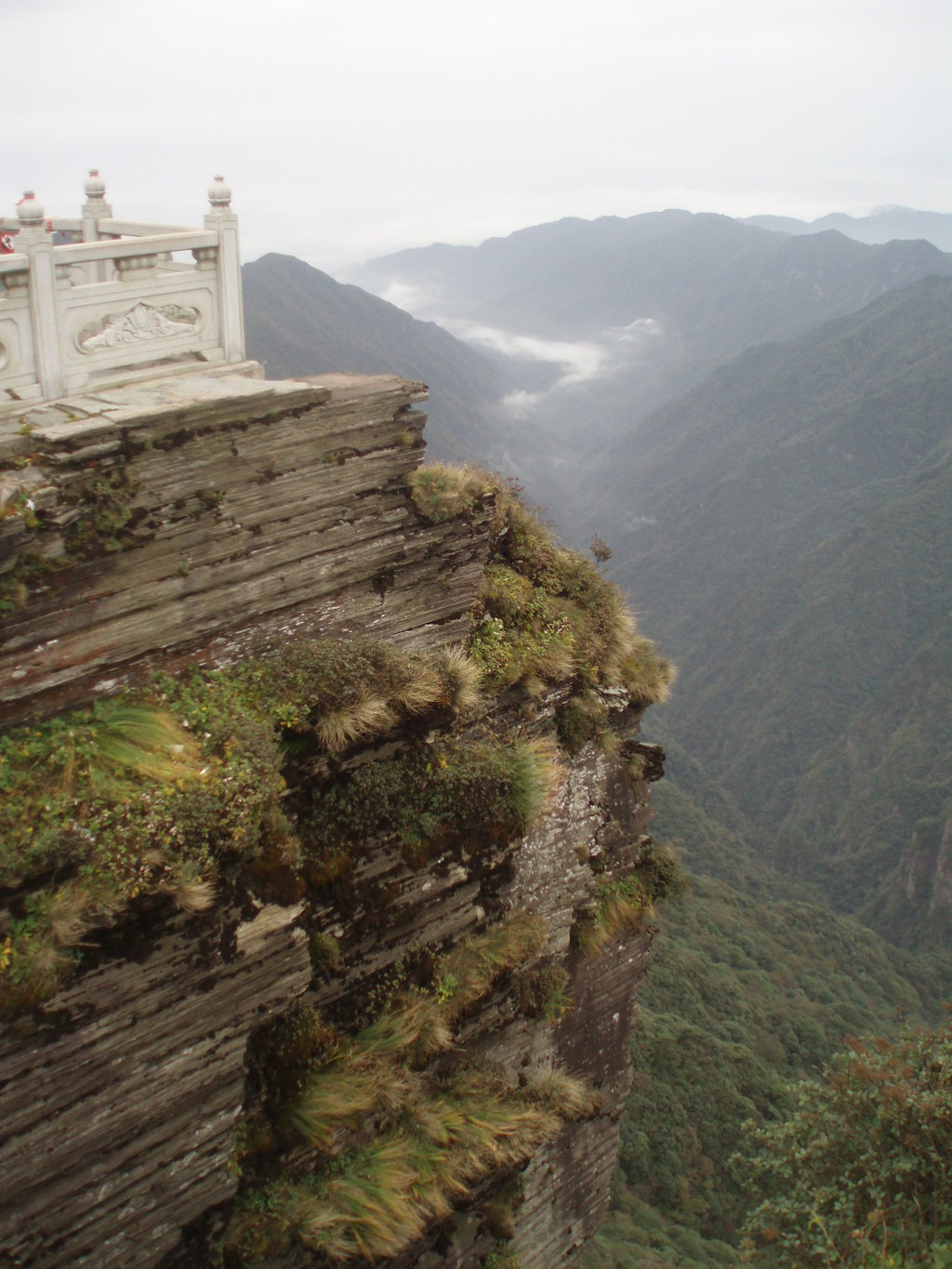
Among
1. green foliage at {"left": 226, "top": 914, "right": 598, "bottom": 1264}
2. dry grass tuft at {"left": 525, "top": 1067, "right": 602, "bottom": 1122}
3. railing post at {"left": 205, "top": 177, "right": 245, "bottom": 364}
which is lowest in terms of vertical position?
dry grass tuft at {"left": 525, "top": 1067, "right": 602, "bottom": 1122}

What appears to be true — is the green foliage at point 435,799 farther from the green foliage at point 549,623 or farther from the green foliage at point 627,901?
the green foliage at point 627,901

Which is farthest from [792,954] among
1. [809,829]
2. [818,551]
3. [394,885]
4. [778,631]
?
[818,551]

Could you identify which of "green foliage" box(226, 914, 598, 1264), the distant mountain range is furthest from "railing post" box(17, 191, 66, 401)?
the distant mountain range

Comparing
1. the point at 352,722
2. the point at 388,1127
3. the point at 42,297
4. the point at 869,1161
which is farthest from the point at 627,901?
the point at 42,297

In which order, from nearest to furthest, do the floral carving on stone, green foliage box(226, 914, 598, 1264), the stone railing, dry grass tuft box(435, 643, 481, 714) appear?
the stone railing
the floral carving on stone
green foliage box(226, 914, 598, 1264)
dry grass tuft box(435, 643, 481, 714)

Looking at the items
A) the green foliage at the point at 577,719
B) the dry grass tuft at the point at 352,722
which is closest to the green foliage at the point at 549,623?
the green foliage at the point at 577,719

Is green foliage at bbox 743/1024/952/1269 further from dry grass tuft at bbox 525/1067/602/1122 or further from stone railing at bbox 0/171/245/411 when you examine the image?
stone railing at bbox 0/171/245/411
